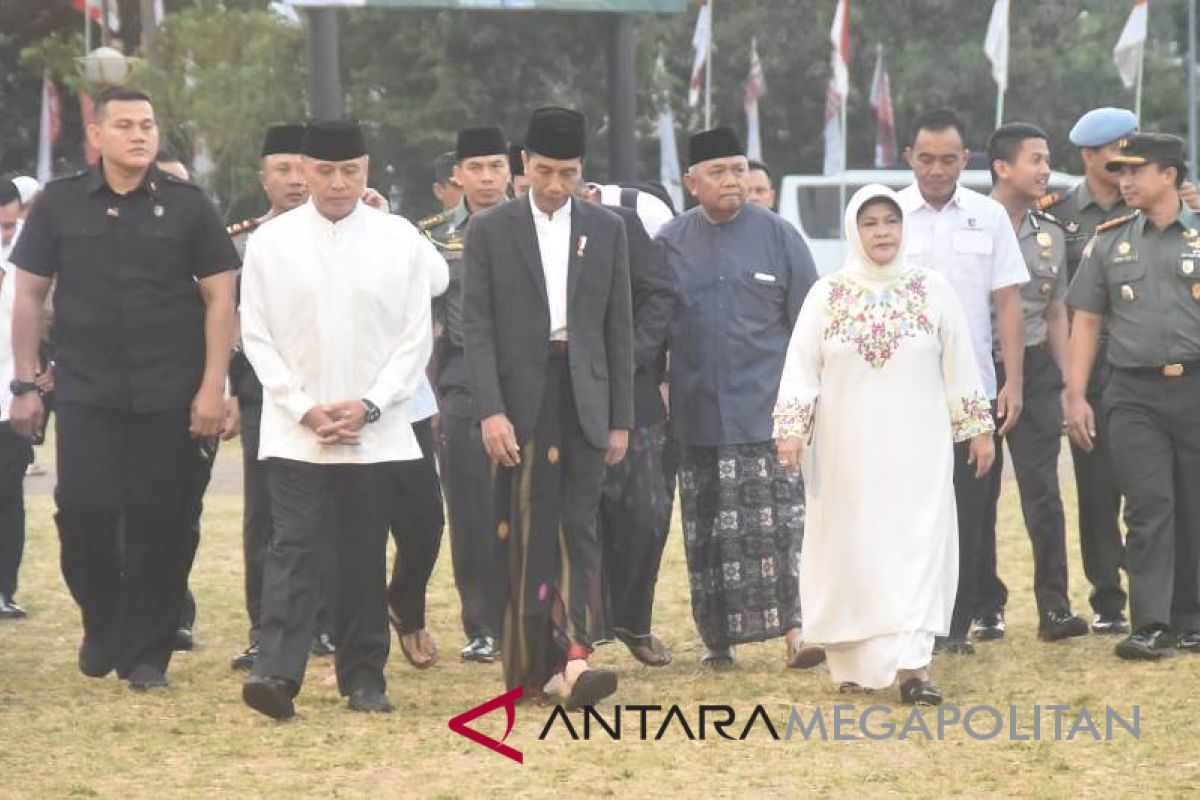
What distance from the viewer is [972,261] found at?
32.8ft

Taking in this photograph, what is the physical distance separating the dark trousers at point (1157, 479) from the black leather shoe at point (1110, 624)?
0.71m

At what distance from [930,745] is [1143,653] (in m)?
2.11

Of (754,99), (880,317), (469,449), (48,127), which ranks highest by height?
(754,99)

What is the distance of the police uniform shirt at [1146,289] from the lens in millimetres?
9844

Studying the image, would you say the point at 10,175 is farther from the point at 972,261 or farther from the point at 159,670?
the point at 972,261

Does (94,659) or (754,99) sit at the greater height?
(754,99)

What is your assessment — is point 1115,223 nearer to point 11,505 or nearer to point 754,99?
point 11,505

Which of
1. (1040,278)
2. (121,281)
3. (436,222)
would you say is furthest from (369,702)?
(1040,278)

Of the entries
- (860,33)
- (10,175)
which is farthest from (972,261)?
(860,33)

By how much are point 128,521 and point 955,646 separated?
332 centimetres

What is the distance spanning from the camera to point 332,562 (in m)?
8.90

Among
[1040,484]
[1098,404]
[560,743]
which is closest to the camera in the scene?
[560,743]

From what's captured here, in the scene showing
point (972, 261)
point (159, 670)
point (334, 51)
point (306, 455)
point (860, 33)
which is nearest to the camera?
point (306, 455)

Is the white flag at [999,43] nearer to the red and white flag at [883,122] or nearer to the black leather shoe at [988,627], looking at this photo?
the red and white flag at [883,122]
